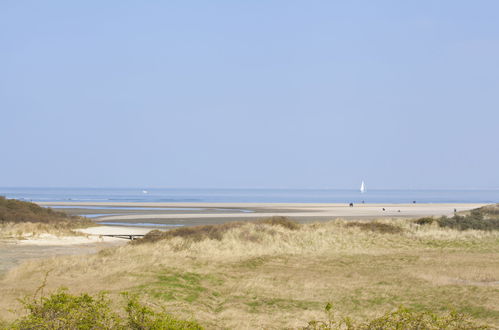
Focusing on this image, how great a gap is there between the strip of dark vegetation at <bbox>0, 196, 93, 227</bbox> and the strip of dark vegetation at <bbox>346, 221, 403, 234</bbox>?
25.1m

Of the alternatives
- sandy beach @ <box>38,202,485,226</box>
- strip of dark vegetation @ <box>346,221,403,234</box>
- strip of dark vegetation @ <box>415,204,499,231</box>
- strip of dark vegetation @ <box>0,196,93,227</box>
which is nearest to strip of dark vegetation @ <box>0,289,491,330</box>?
strip of dark vegetation @ <box>346,221,403,234</box>

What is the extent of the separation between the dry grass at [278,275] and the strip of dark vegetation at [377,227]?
10.7 ft

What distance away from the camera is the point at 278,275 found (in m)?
25.1

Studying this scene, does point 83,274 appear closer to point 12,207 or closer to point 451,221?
point 451,221

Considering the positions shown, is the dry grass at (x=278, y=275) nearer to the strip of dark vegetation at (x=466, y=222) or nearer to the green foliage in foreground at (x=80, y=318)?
the green foliage in foreground at (x=80, y=318)

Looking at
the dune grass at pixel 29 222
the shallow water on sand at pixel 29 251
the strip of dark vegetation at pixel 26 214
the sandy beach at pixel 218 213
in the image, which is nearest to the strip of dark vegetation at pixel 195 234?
the shallow water on sand at pixel 29 251

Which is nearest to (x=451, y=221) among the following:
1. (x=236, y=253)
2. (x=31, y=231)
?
(x=236, y=253)

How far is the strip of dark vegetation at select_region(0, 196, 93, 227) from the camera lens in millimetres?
50844

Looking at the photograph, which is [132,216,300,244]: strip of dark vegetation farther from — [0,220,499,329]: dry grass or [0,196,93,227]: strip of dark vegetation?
[0,196,93,227]: strip of dark vegetation

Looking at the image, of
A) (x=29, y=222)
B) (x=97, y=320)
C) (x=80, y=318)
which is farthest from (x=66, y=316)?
(x=29, y=222)

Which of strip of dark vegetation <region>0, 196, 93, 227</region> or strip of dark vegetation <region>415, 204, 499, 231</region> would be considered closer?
strip of dark vegetation <region>415, 204, 499, 231</region>

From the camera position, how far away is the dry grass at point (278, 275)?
18.7 metres

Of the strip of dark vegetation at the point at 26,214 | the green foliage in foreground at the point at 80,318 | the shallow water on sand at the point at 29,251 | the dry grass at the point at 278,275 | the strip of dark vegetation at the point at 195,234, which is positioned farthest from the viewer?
the strip of dark vegetation at the point at 26,214

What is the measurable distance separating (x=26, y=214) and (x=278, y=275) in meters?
34.6
